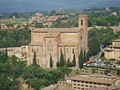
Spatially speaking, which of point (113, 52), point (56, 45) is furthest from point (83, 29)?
point (113, 52)

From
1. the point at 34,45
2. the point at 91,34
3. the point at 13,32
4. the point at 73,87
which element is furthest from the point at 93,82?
the point at 13,32

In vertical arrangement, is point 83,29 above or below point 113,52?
above

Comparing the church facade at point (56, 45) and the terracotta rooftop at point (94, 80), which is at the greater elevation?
the church facade at point (56, 45)

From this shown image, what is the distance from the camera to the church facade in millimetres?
31245

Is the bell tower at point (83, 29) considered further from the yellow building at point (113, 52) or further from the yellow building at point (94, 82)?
the yellow building at point (94, 82)

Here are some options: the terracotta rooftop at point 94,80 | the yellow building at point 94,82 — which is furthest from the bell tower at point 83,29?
the terracotta rooftop at point 94,80

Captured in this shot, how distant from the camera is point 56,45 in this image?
3123 cm

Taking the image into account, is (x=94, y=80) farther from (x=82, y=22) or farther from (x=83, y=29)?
(x=82, y=22)

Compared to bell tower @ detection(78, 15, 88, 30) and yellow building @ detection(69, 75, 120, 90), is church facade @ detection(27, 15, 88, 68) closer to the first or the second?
bell tower @ detection(78, 15, 88, 30)

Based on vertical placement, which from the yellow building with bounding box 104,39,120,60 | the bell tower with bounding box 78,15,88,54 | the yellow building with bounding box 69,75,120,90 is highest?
the bell tower with bounding box 78,15,88,54

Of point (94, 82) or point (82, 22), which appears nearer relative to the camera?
point (94, 82)

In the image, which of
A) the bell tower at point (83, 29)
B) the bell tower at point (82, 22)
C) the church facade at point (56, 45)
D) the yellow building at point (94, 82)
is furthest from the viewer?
the bell tower at point (82, 22)

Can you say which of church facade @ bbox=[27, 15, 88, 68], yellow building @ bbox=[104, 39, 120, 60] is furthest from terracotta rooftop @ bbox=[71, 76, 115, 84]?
yellow building @ bbox=[104, 39, 120, 60]

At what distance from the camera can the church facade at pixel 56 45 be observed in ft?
103
